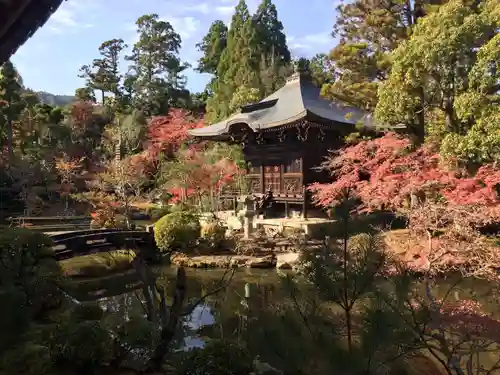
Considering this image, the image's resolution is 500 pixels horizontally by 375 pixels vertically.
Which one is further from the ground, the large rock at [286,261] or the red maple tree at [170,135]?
the red maple tree at [170,135]

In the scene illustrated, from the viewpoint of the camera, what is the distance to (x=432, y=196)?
10633 mm

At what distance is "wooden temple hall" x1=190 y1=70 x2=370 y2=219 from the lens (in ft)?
49.2

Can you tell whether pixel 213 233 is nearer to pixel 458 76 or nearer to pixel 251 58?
pixel 458 76

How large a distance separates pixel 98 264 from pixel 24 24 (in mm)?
10087

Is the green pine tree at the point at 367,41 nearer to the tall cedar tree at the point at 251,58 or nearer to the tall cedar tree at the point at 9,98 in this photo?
the tall cedar tree at the point at 251,58

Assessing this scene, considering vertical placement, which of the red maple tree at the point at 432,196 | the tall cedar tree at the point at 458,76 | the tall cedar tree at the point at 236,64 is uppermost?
the tall cedar tree at the point at 236,64

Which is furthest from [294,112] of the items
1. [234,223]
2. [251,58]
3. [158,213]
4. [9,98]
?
[9,98]

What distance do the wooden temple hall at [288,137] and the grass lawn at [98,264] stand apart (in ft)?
18.3

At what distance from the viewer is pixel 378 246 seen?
102 inches

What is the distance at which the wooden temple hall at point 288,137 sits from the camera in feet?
49.2

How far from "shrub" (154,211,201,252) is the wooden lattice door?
4.24m

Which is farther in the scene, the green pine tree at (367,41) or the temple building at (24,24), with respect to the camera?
the green pine tree at (367,41)

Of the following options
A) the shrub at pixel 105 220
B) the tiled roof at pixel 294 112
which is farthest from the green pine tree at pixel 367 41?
the shrub at pixel 105 220

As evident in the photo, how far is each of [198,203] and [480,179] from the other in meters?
12.3
